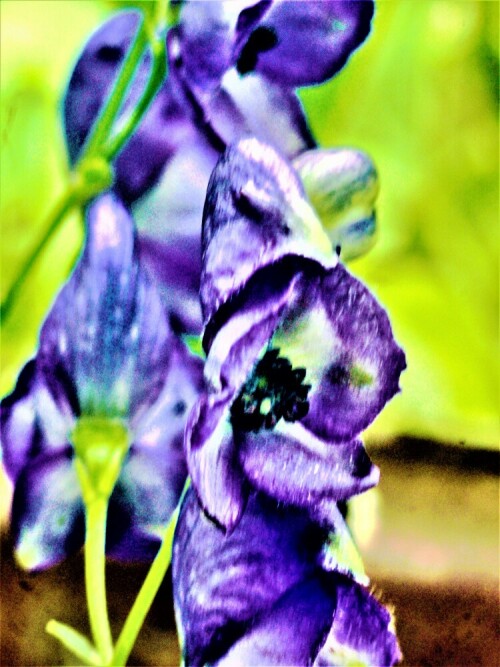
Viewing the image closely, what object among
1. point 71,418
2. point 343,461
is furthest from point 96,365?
point 343,461

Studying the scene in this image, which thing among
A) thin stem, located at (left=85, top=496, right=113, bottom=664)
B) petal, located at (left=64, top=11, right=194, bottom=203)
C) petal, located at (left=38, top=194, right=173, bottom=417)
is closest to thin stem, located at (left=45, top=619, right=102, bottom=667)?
thin stem, located at (left=85, top=496, right=113, bottom=664)

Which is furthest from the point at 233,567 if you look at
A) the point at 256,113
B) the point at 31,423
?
the point at 256,113

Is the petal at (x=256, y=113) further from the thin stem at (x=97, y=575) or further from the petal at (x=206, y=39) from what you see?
the thin stem at (x=97, y=575)

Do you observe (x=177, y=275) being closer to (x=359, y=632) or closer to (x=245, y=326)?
(x=245, y=326)

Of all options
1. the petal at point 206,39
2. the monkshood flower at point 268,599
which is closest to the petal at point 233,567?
the monkshood flower at point 268,599

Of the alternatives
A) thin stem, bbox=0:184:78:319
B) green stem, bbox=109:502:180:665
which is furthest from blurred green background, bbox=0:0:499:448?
green stem, bbox=109:502:180:665

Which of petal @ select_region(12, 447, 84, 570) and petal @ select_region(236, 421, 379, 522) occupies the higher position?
petal @ select_region(12, 447, 84, 570)

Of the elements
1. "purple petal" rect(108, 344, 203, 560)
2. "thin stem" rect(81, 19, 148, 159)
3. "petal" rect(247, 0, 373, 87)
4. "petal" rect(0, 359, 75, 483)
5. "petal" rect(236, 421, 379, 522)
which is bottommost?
"petal" rect(236, 421, 379, 522)

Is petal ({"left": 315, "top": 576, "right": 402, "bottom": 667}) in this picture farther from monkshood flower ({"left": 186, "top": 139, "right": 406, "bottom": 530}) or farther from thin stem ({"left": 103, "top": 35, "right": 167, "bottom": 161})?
thin stem ({"left": 103, "top": 35, "right": 167, "bottom": 161})
